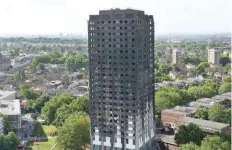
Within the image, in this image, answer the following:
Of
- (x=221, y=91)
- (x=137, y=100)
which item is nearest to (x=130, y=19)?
(x=137, y=100)

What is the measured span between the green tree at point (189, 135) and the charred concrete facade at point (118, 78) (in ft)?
11.9

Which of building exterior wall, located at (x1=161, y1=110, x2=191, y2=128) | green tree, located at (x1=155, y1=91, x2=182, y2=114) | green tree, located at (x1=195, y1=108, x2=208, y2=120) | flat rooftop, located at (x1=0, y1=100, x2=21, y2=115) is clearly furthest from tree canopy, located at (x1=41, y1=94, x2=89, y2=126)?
green tree, located at (x1=195, y1=108, x2=208, y2=120)

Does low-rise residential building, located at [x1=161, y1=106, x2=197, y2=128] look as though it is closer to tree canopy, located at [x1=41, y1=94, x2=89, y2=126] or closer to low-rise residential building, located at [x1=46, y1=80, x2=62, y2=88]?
tree canopy, located at [x1=41, y1=94, x2=89, y2=126]

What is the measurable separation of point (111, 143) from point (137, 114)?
2.88 meters

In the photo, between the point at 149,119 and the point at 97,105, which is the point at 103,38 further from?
the point at 149,119

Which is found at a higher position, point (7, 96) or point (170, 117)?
point (7, 96)

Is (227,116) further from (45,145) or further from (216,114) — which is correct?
(45,145)

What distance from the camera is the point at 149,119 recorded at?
87.9 feet

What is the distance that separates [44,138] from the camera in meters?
33.0

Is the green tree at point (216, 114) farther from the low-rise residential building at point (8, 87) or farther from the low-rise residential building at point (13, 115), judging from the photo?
the low-rise residential building at point (8, 87)

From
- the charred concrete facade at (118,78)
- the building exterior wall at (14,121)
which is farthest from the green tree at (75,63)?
the charred concrete facade at (118,78)

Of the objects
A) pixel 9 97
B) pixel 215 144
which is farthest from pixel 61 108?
pixel 215 144

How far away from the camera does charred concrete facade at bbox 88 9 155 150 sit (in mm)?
24500

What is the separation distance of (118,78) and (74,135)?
23.1 feet
